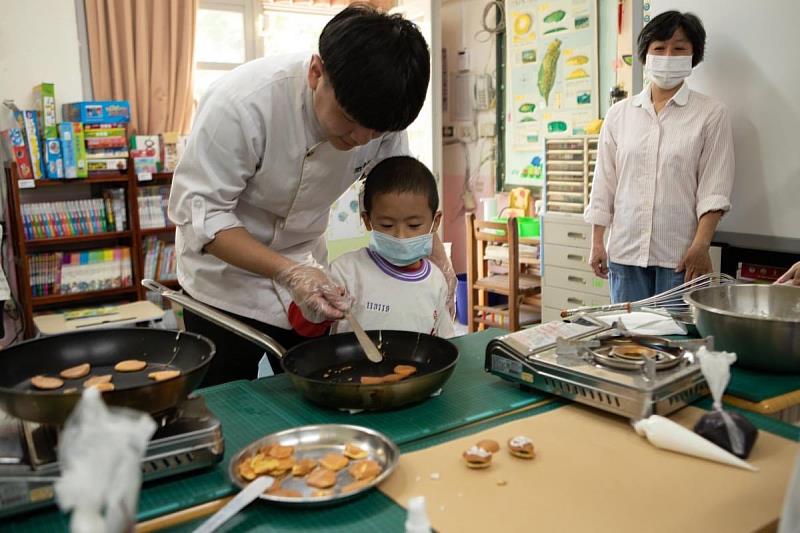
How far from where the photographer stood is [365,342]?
1375 millimetres

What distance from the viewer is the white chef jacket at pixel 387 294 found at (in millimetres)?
1683

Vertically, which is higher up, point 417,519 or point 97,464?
point 97,464

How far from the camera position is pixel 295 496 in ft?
3.00

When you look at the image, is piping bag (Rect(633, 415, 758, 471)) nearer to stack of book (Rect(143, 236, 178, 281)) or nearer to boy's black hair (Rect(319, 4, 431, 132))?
boy's black hair (Rect(319, 4, 431, 132))

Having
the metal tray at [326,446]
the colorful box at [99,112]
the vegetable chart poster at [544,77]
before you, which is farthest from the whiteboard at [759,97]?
the colorful box at [99,112]

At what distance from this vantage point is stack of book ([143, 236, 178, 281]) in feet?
14.0

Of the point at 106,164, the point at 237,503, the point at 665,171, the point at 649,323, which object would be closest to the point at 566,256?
the point at 665,171

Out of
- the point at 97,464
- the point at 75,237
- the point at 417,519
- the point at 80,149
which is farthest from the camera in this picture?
the point at 75,237

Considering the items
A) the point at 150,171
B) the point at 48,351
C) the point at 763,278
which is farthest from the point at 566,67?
the point at 48,351

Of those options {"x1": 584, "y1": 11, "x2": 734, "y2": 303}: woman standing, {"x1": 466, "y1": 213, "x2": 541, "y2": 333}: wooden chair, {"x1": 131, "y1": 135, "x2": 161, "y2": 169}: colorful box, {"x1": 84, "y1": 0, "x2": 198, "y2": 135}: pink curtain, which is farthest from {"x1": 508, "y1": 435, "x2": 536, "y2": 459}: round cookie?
{"x1": 84, "y1": 0, "x2": 198, "y2": 135}: pink curtain

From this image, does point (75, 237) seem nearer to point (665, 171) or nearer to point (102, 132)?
point (102, 132)

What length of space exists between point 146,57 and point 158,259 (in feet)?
4.15

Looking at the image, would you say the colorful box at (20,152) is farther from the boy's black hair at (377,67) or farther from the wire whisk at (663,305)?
the wire whisk at (663,305)

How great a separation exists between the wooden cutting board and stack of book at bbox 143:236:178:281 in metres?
3.58
